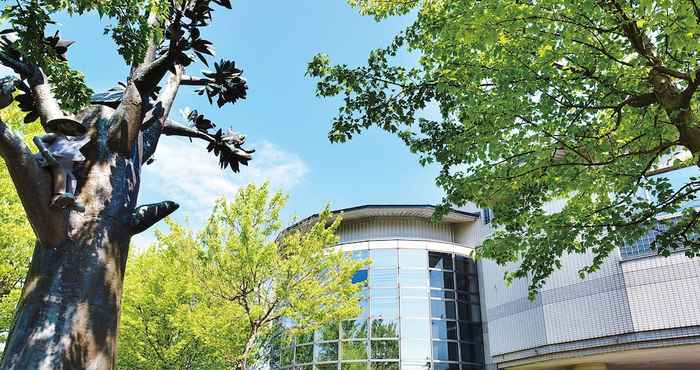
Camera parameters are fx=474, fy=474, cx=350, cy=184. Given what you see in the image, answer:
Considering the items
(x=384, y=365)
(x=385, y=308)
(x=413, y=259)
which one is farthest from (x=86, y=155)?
(x=413, y=259)

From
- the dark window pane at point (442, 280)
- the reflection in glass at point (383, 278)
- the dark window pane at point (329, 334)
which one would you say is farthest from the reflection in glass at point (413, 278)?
the dark window pane at point (329, 334)

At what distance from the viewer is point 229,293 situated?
13453 mm

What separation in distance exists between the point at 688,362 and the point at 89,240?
23802 mm

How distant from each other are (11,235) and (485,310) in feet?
74.7

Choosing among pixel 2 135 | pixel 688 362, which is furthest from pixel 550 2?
pixel 688 362

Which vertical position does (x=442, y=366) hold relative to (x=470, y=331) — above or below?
below

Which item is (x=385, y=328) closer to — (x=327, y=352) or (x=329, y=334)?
(x=329, y=334)

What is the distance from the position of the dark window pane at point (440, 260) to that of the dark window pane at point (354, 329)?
16.7 ft

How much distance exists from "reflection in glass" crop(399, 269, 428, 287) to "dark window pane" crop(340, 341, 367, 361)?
3.87 m

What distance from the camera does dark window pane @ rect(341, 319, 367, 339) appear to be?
24812mm

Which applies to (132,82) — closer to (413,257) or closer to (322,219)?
(322,219)

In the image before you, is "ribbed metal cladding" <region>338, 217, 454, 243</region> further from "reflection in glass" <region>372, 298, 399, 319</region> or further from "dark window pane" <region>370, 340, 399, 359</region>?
"dark window pane" <region>370, 340, 399, 359</region>

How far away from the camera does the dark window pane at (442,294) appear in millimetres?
25972

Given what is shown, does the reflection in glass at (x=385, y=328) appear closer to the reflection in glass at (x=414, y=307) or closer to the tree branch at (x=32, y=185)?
the reflection in glass at (x=414, y=307)
